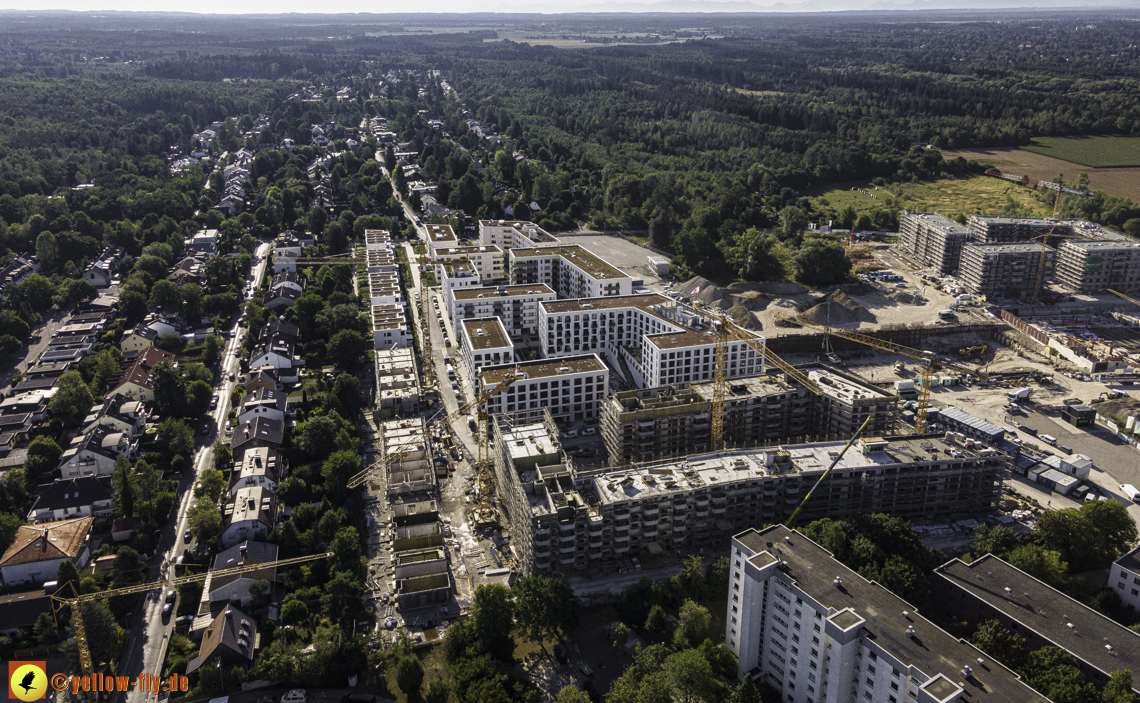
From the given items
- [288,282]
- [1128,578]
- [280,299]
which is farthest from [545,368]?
[288,282]

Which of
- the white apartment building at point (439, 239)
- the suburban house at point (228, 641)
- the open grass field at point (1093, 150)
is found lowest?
the suburban house at point (228, 641)

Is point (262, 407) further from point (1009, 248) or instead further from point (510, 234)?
point (1009, 248)

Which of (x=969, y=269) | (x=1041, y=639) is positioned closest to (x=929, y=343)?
(x=969, y=269)

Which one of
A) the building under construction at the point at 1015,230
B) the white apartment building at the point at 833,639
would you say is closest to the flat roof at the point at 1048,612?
the white apartment building at the point at 833,639

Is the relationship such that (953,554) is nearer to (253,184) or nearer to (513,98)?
(253,184)

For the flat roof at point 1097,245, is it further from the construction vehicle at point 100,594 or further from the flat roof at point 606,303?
the construction vehicle at point 100,594

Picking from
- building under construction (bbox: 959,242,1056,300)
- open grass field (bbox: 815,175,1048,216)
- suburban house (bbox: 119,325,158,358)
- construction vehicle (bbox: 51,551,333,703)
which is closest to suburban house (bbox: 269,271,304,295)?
suburban house (bbox: 119,325,158,358)
